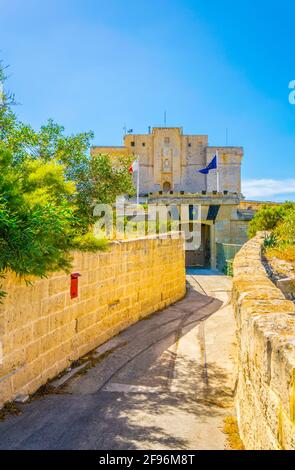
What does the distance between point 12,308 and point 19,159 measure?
191 inches

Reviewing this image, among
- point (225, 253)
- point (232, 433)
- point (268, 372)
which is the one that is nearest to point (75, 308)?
point (232, 433)

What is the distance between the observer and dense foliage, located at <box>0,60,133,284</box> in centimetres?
442

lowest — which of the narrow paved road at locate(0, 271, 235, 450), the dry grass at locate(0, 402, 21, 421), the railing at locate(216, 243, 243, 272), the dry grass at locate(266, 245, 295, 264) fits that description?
the narrow paved road at locate(0, 271, 235, 450)

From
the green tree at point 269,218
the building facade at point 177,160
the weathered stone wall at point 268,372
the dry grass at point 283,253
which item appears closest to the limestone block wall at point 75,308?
the weathered stone wall at point 268,372

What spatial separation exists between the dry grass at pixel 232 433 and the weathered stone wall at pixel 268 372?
11 centimetres

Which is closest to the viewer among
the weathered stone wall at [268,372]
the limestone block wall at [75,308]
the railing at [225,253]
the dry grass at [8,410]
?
the weathered stone wall at [268,372]

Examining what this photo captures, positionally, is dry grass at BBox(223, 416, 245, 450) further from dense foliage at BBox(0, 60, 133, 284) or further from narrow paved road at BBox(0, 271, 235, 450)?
dense foliage at BBox(0, 60, 133, 284)

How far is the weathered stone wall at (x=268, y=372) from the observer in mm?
2489

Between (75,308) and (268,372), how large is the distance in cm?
501

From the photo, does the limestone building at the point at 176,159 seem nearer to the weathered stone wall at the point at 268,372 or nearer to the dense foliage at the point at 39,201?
the dense foliage at the point at 39,201

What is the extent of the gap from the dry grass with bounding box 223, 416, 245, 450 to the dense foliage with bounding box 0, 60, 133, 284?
2.86 meters

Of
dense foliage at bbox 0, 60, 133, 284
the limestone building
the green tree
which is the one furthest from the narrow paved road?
the limestone building

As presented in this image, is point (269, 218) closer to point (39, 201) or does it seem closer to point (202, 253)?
point (202, 253)

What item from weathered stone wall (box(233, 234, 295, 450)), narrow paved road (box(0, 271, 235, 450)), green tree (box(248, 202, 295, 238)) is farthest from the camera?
green tree (box(248, 202, 295, 238))
